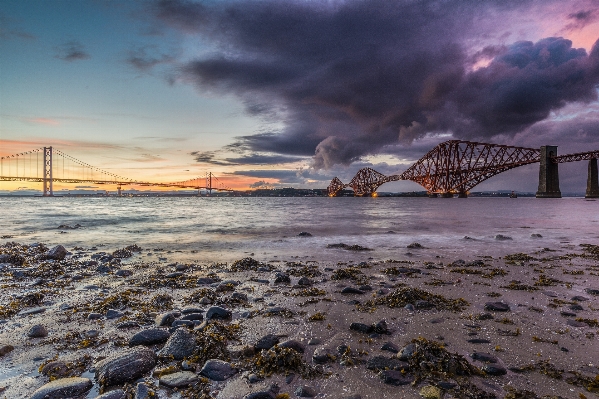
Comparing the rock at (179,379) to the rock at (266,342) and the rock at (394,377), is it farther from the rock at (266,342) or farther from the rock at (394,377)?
the rock at (394,377)

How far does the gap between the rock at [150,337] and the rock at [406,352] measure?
2780mm

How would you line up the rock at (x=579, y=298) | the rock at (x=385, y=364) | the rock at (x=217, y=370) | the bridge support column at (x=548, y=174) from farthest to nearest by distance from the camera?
the bridge support column at (x=548, y=174), the rock at (x=579, y=298), the rock at (x=385, y=364), the rock at (x=217, y=370)

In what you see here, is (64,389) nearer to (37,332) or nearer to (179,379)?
(179,379)

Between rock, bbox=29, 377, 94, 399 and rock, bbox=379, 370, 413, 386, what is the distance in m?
2.78

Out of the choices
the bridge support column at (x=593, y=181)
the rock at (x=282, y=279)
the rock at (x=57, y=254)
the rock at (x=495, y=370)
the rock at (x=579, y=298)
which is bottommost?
the rock at (x=57, y=254)

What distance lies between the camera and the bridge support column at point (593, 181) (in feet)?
220

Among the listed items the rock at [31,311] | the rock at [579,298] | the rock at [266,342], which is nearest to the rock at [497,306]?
the rock at [579,298]

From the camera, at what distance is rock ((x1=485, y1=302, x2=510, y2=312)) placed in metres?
4.65

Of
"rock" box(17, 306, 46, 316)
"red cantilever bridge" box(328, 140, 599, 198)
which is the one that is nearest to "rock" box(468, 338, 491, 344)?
"rock" box(17, 306, 46, 316)

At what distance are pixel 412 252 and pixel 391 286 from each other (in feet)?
16.3

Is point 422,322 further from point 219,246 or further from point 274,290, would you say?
point 219,246

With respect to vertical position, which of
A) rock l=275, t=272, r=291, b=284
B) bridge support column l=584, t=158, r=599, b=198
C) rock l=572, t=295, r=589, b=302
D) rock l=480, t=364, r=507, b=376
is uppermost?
bridge support column l=584, t=158, r=599, b=198

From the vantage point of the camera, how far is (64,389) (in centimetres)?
262

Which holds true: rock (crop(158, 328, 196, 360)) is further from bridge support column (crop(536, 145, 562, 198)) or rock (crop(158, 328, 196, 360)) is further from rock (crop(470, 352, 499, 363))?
bridge support column (crop(536, 145, 562, 198))
